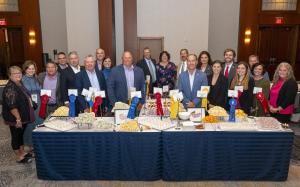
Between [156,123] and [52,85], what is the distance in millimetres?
1695

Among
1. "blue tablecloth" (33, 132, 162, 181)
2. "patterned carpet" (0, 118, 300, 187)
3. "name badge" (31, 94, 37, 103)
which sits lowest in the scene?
"patterned carpet" (0, 118, 300, 187)

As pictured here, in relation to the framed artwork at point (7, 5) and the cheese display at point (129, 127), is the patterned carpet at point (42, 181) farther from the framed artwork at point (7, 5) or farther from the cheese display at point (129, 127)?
the framed artwork at point (7, 5)

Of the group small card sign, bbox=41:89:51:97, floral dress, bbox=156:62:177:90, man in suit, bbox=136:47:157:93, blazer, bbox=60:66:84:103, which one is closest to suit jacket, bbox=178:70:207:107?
floral dress, bbox=156:62:177:90

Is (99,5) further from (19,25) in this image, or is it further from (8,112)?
(8,112)

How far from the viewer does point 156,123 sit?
139 inches

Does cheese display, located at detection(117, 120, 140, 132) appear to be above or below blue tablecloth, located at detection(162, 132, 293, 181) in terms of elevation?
above

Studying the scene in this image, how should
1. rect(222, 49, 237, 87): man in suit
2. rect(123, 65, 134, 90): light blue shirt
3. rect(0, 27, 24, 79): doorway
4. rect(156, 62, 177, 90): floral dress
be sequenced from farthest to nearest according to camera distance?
rect(0, 27, 24, 79): doorway
rect(156, 62, 177, 90): floral dress
rect(222, 49, 237, 87): man in suit
rect(123, 65, 134, 90): light blue shirt

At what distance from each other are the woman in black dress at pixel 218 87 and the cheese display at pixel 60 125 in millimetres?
1972

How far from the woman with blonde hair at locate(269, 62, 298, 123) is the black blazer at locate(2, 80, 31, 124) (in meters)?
3.32

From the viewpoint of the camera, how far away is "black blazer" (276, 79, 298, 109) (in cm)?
420

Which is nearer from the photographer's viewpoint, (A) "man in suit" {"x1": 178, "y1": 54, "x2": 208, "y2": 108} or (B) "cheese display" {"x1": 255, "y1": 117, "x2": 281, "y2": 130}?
(B) "cheese display" {"x1": 255, "y1": 117, "x2": 281, "y2": 130}

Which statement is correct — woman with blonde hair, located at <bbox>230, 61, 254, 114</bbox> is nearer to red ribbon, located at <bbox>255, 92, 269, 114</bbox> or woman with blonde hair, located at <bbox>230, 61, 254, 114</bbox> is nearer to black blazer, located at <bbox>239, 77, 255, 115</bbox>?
black blazer, located at <bbox>239, 77, 255, 115</bbox>

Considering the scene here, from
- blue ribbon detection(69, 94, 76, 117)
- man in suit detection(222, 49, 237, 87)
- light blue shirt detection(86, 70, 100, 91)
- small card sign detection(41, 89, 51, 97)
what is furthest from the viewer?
man in suit detection(222, 49, 237, 87)

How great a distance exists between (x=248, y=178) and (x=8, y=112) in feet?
9.87
